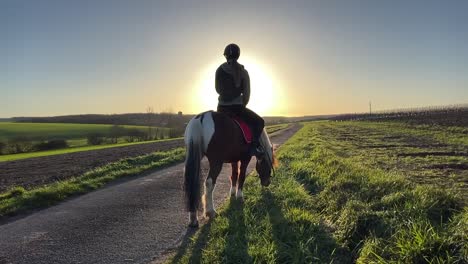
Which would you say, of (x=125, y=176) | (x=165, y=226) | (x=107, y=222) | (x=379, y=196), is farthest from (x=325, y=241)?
(x=125, y=176)

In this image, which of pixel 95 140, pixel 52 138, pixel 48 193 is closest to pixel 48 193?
pixel 48 193

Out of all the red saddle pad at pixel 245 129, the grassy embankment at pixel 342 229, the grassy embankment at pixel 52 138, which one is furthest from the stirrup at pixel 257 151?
the grassy embankment at pixel 52 138

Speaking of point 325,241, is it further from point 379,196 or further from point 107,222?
point 107,222

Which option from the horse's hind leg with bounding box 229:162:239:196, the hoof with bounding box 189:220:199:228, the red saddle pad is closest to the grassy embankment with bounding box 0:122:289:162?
the horse's hind leg with bounding box 229:162:239:196

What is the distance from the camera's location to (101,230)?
270 inches

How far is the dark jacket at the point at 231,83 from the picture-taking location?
7723 millimetres

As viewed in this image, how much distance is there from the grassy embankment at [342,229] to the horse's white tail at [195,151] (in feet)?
1.97

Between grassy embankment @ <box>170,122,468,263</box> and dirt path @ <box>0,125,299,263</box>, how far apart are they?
2.40ft

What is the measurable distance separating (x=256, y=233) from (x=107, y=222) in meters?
3.30

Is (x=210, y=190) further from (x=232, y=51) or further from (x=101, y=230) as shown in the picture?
(x=232, y=51)

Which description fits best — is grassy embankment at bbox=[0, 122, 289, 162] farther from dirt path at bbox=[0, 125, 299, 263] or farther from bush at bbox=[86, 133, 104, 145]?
dirt path at bbox=[0, 125, 299, 263]

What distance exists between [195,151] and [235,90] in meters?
1.70

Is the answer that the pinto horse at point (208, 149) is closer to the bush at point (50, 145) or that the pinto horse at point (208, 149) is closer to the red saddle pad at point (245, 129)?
the red saddle pad at point (245, 129)

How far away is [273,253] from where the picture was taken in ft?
15.8
